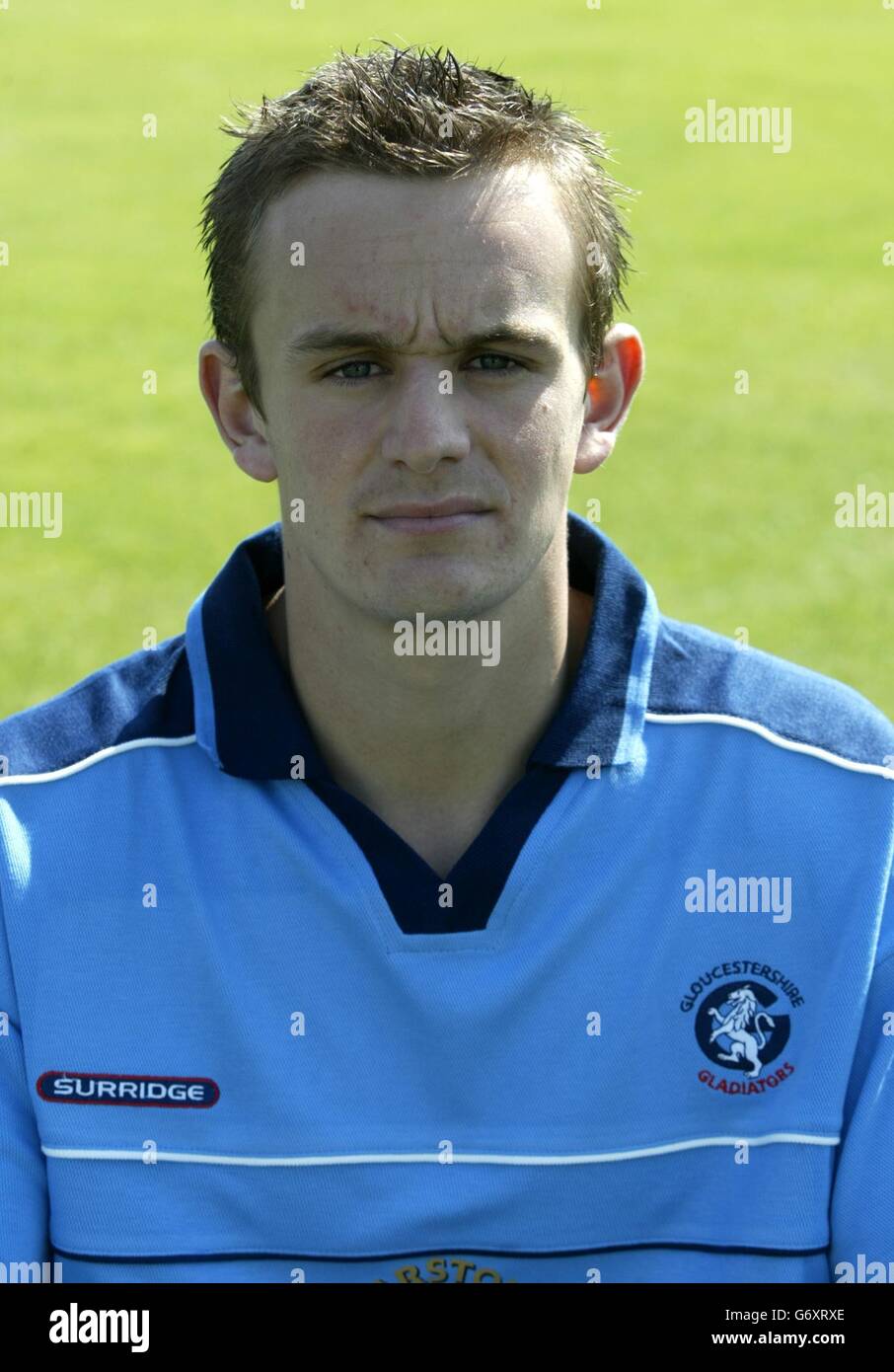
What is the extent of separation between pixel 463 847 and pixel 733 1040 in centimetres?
43

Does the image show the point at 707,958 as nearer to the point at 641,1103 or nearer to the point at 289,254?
the point at 641,1103

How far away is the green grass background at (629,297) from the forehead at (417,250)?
4.10 m

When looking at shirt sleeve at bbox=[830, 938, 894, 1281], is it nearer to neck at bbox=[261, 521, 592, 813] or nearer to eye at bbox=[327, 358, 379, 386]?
neck at bbox=[261, 521, 592, 813]

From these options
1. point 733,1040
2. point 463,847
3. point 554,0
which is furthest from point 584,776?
point 554,0

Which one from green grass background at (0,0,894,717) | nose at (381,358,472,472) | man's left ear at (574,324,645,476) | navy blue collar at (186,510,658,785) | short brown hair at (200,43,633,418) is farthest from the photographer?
green grass background at (0,0,894,717)

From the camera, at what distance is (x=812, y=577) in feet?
24.9

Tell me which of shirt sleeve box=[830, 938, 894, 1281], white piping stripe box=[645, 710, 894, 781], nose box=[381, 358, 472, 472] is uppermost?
nose box=[381, 358, 472, 472]

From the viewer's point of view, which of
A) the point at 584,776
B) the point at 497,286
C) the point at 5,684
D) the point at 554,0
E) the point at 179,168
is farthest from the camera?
the point at 554,0

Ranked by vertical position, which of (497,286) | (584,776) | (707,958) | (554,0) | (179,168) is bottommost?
(707,958)

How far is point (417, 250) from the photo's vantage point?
248 cm

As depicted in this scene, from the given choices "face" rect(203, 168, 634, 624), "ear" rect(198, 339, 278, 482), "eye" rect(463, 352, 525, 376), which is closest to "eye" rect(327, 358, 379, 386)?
"face" rect(203, 168, 634, 624)

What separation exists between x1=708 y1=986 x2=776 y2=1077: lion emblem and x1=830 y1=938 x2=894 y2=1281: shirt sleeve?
125 millimetres

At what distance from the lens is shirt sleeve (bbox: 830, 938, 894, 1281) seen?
2496 mm

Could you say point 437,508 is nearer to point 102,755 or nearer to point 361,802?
point 361,802
